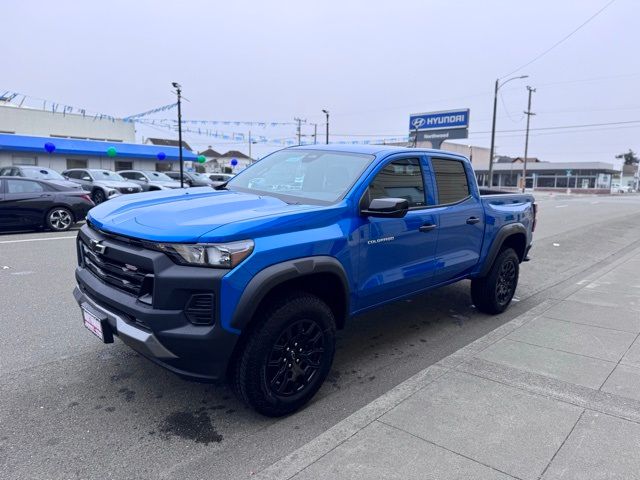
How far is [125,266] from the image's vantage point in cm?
301

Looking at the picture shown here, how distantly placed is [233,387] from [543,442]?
1.96 meters

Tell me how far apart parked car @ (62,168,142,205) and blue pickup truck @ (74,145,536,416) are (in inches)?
570

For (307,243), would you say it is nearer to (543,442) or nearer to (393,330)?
(543,442)

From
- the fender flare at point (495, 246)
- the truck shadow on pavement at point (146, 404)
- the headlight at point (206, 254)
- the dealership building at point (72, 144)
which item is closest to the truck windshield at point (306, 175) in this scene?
the headlight at point (206, 254)

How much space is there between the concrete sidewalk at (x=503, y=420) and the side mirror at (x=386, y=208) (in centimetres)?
133

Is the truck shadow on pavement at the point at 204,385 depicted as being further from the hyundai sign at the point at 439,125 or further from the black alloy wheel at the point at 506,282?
the hyundai sign at the point at 439,125

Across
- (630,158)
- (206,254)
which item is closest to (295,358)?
(206,254)

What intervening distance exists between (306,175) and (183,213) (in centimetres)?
127

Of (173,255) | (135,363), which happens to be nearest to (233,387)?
(173,255)

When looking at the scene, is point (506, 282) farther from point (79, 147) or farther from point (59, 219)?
point (79, 147)

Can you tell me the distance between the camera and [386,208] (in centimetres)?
A: 342

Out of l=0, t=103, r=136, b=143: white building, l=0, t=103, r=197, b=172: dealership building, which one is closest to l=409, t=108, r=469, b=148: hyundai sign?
l=0, t=103, r=197, b=172: dealership building

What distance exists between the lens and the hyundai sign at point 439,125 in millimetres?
42656

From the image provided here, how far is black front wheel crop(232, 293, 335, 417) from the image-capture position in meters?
2.93
